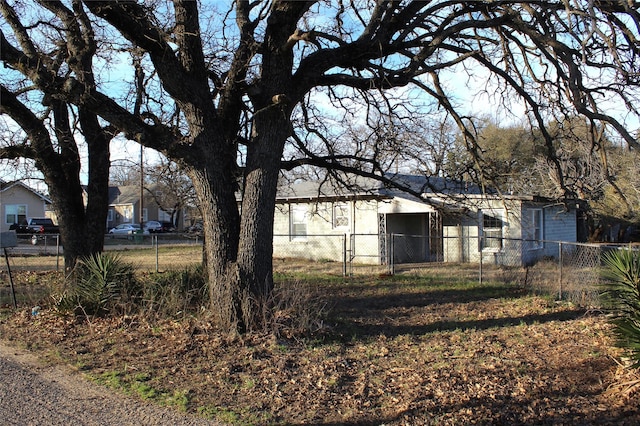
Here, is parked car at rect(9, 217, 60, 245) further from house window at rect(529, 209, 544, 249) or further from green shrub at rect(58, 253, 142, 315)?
green shrub at rect(58, 253, 142, 315)

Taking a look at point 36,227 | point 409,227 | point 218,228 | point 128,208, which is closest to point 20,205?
point 36,227

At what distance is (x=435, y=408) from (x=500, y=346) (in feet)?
9.11

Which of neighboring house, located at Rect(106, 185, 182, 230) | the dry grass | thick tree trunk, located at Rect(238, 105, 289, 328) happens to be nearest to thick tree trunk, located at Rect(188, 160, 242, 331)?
thick tree trunk, located at Rect(238, 105, 289, 328)

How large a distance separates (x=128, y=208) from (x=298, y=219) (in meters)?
43.2

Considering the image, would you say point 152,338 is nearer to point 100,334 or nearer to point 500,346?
point 100,334

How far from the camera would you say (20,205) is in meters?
46.4

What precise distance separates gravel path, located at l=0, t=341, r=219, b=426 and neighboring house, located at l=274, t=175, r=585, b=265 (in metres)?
13.0

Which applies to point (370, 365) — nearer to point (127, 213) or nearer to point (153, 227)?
point (153, 227)

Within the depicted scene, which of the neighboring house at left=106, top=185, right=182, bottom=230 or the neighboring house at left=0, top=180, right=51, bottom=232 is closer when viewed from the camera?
the neighboring house at left=0, top=180, right=51, bottom=232

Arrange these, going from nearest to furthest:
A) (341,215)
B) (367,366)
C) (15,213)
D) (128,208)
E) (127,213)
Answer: (367,366), (341,215), (15,213), (128,208), (127,213)

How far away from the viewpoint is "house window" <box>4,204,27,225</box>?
149 feet

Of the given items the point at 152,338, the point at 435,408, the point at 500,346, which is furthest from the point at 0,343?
the point at 500,346

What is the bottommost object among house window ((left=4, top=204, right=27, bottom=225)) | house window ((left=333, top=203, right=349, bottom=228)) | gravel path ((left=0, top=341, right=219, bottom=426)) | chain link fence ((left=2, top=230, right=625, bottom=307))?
gravel path ((left=0, top=341, right=219, bottom=426))

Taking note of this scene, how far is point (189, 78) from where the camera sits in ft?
26.2
